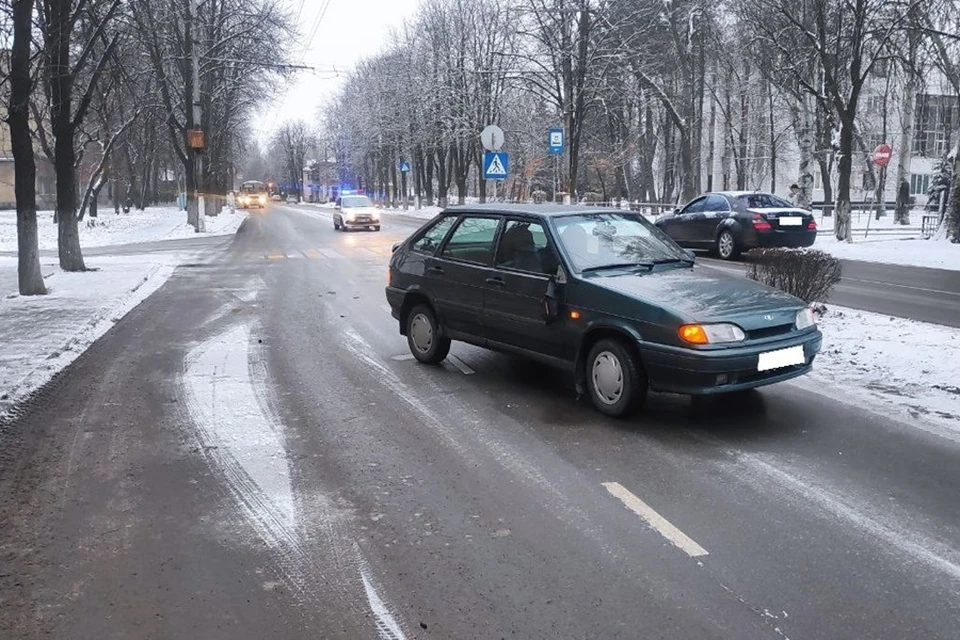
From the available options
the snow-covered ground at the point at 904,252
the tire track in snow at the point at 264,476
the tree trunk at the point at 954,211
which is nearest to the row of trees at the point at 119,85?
the tire track in snow at the point at 264,476

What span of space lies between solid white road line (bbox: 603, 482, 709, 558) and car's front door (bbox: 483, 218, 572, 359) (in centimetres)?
186

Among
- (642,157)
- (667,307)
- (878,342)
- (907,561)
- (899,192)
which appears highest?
(642,157)

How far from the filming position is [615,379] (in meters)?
5.88

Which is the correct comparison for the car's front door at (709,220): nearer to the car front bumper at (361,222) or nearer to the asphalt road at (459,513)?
the asphalt road at (459,513)

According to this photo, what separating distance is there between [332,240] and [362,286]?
45.7ft

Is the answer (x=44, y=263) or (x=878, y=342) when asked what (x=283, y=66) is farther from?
(x=878, y=342)

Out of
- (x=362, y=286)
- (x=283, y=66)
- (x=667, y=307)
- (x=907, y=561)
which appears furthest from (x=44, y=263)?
(x=907, y=561)

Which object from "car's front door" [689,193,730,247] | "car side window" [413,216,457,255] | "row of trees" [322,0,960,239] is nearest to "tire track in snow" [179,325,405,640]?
"car side window" [413,216,457,255]

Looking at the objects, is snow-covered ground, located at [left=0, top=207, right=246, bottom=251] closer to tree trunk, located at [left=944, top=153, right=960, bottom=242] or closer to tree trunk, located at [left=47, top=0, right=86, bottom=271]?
tree trunk, located at [left=47, top=0, right=86, bottom=271]

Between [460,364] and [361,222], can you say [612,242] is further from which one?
[361,222]

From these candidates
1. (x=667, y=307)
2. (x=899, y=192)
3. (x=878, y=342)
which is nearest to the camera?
(x=667, y=307)

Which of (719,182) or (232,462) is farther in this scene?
(719,182)

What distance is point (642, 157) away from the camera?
4719 cm

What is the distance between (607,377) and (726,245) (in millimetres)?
12822
